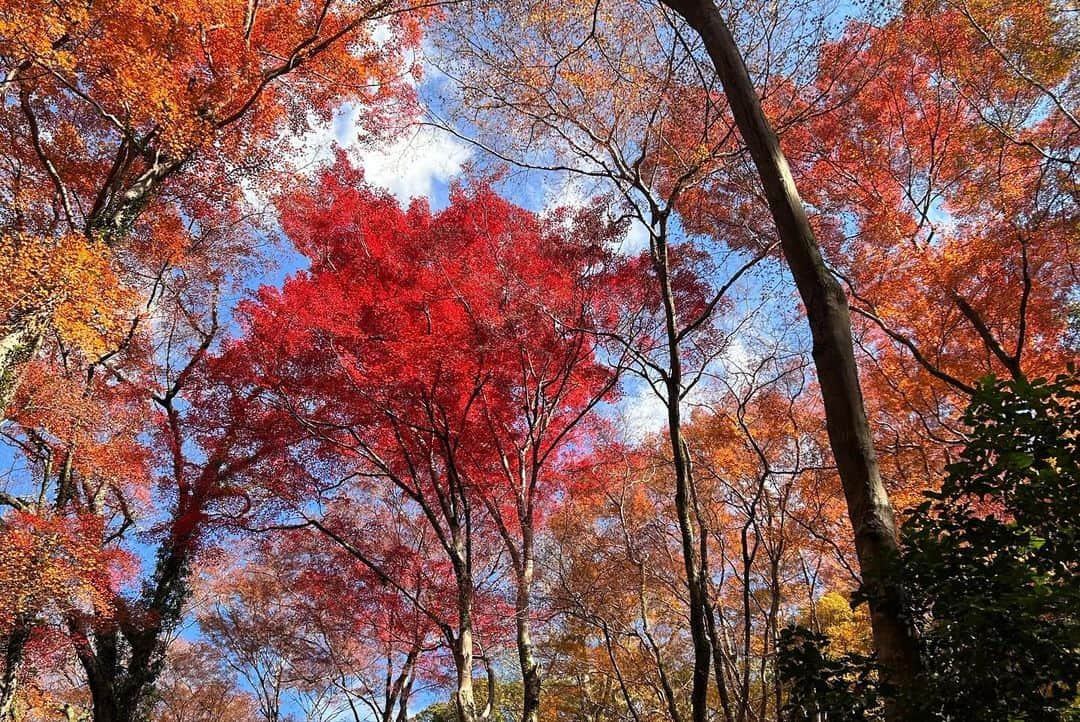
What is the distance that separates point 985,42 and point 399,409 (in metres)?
9.33

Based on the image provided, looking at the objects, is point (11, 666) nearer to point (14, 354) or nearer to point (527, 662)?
point (14, 354)

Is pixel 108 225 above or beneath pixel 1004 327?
above

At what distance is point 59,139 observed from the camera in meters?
9.53

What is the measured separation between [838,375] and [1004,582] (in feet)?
4.14

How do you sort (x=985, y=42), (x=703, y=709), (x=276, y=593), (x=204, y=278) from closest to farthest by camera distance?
(x=703, y=709) → (x=985, y=42) → (x=204, y=278) → (x=276, y=593)

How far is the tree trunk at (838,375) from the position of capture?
105 inches

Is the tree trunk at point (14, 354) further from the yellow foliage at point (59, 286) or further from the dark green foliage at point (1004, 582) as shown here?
the dark green foliage at point (1004, 582)

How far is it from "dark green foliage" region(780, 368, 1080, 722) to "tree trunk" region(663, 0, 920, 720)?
10 centimetres

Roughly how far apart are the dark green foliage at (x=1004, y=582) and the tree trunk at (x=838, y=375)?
105 millimetres

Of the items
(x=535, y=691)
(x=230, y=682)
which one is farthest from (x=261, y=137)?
(x=230, y=682)

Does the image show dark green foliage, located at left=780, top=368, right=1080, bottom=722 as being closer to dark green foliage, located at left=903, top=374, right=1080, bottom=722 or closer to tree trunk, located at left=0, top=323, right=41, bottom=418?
dark green foliage, located at left=903, top=374, right=1080, bottom=722

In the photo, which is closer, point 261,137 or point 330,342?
point 330,342

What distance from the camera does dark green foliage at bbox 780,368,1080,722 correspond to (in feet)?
6.96

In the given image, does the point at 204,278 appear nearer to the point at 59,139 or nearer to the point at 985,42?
the point at 59,139
